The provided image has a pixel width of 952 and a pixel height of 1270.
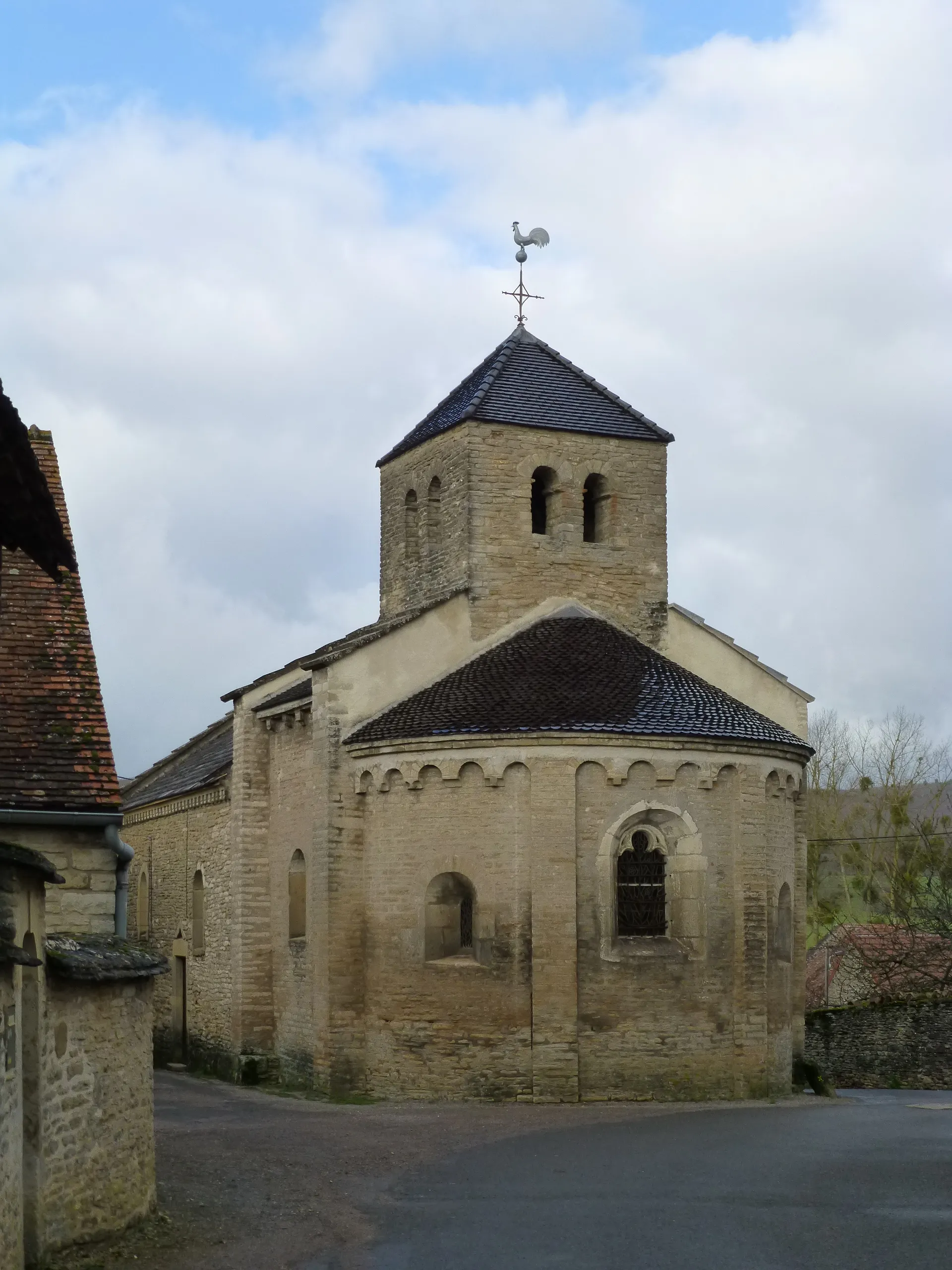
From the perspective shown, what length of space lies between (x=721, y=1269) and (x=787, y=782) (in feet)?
47.0

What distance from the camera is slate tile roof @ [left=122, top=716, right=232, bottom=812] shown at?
32500mm

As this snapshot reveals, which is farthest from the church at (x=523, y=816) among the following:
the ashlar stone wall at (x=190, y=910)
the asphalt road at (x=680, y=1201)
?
the asphalt road at (x=680, y=1201)

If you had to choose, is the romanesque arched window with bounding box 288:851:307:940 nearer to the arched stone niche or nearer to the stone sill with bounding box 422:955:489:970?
the stone sill with bounding box 422:955:489:970

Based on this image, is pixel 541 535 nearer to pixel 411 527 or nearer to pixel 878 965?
pixel 411 527

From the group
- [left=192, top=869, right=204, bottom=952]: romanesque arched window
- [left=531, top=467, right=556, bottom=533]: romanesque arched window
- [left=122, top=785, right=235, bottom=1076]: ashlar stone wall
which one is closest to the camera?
[left=531, top=467, right=556, bottom=533]: romanesque arched window

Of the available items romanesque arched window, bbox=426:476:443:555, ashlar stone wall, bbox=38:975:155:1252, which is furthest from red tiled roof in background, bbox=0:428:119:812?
romanesque arched window, bbox=426:476:443:555

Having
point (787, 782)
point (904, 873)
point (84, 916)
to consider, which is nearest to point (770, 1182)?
point (84, 916)

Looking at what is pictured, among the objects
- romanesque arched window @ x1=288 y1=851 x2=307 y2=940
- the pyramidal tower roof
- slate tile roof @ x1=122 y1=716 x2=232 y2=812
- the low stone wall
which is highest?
the pyramidal tower roof

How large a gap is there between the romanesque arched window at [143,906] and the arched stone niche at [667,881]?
14026mm

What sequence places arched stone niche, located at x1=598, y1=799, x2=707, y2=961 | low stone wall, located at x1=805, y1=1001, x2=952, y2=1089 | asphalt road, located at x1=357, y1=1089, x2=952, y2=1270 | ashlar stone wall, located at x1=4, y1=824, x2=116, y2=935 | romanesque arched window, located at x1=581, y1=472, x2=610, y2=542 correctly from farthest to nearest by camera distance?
low stone wall, located at x1=805, y1=1001, x2=952, y2=1089 < romanesque arched window, located at x1=581, y1=472, x2=610, y2=542 < arched stone niche, located at x1=598, y1=799, x2=707, y2=961 < ashlar stone wall, located at x1=4, y1=824, x2=116, y2=935 < asphalt road, located at x1=357, y1=1089, x2=952, y2=1270

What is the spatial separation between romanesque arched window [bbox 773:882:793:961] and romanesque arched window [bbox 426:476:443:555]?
26.9 ft

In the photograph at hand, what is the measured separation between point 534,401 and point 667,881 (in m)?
8.94

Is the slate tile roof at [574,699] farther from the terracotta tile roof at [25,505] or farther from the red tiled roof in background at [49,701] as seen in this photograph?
the terracotta tile roof at [25,505]

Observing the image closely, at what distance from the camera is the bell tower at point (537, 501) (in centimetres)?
2831
